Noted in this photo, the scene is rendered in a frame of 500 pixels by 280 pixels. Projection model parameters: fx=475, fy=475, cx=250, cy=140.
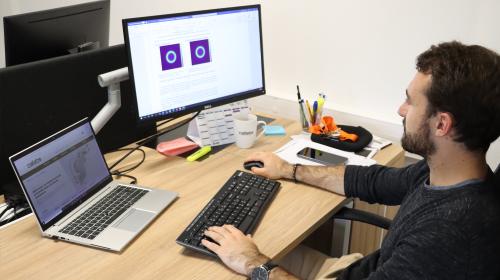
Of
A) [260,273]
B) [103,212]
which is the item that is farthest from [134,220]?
[260,273]

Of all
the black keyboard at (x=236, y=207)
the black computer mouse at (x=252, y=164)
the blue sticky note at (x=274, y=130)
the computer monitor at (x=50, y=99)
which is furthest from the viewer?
the blue sticky note at (x=274, y=130)

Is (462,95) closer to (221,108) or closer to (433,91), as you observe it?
(433,91)

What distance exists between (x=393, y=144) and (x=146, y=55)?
1.00 m

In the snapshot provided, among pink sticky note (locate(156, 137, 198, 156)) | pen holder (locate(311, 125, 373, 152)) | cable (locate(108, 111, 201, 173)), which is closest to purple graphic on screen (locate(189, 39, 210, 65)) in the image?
cable (locate(108, 111, 201, 173))

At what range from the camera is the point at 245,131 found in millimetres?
1747

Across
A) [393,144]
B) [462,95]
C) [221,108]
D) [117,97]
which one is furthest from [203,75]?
[462,95]

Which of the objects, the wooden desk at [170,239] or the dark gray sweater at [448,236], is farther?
the wooden desk at [170,239]

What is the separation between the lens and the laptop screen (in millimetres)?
1150

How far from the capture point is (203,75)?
A: 168cm

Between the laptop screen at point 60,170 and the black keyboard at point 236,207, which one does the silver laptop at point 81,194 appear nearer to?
the laptop screen at point 60,170

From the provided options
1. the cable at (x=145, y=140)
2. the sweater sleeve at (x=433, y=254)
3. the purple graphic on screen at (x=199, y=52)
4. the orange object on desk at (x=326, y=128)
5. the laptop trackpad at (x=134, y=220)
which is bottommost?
the orange object on desk at (x=326, y=128)

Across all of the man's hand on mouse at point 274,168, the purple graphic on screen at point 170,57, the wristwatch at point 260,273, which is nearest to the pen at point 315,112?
the man's hand on mouse at point 274,168

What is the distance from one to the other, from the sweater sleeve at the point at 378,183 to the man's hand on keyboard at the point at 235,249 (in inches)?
17.2

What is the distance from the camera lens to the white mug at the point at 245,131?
5.71 ft
